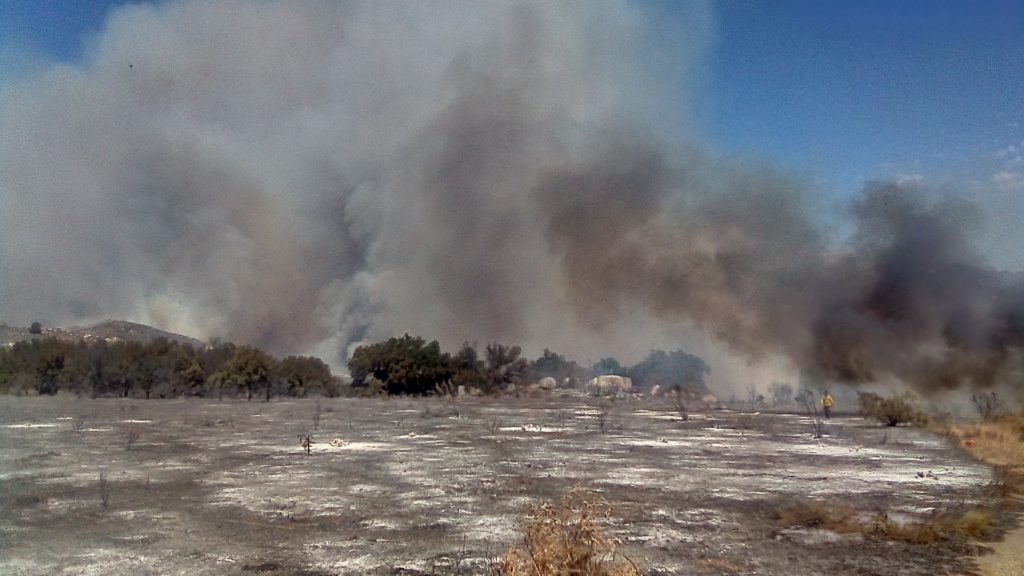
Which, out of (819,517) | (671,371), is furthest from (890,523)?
(671,371)

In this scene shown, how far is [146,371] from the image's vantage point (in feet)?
198

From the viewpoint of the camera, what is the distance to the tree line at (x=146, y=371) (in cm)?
5781

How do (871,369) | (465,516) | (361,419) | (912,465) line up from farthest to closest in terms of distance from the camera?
(361,419) < (871,369) < (912,465) < (465,516)

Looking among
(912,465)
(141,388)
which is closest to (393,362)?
(141,388)

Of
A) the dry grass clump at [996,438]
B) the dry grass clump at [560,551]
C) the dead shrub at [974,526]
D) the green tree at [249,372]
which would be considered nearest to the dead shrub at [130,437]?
the dry grass clump at [560,551]

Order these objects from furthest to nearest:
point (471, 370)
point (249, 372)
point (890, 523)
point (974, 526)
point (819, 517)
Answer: point (471, 370)
point (249, 372)
point (819, 517)
point (890, 523)
point (974, 526)

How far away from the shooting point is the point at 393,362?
7088cm

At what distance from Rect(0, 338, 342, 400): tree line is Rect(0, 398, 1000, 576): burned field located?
102 feet

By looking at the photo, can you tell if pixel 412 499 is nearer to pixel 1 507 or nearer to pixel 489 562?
pixel 489 562

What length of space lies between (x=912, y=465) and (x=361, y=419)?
86.3 ft

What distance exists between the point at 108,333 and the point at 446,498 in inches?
3111

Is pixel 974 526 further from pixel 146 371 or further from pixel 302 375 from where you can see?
pixel 302 375

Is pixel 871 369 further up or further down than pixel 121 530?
further up

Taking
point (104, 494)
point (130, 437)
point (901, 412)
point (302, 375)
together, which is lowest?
point (104, 494)
